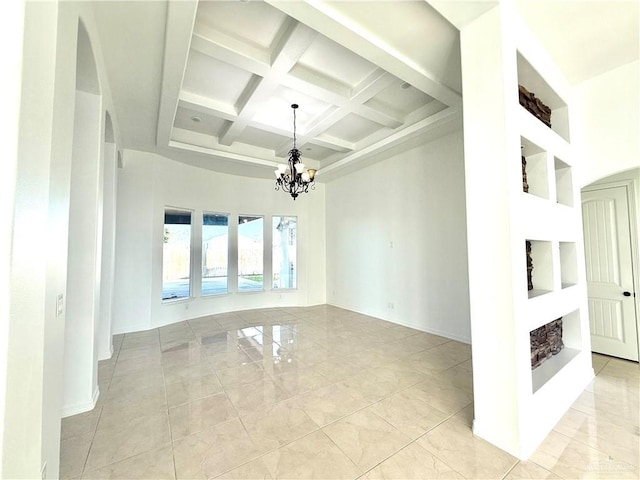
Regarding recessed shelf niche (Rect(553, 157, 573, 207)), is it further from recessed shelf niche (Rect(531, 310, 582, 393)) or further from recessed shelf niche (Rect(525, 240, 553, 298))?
recessed shelf niche (Rect(531, 310, 582, 393))

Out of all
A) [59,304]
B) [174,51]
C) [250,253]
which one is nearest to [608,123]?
[174,51]

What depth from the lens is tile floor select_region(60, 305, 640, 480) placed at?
71.2 inches

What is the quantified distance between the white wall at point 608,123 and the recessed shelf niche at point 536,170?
38.4 inches

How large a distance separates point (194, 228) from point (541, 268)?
6.03 m

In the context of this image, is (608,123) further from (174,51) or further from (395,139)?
(174,51)

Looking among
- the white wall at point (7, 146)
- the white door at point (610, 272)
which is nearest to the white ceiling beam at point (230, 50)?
the white wall at point (7, 146)

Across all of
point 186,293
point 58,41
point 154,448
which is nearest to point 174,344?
point 186,293

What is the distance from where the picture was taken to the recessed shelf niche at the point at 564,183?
2977 mm

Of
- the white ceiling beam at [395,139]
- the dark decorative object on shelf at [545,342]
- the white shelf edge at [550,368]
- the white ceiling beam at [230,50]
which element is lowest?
the white shelf edge at [550,368]

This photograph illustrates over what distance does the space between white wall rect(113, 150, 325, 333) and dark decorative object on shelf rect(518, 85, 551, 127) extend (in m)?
5.08

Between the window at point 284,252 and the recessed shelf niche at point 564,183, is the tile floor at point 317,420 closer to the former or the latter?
the recessed shelf niche at point 564,183

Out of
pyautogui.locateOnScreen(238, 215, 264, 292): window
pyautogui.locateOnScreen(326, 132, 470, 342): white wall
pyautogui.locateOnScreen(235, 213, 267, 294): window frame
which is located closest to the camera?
pyautogui.locateOnScreen(326, 132, 470, 342): white wall

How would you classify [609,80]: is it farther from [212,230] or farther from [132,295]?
[132,295]

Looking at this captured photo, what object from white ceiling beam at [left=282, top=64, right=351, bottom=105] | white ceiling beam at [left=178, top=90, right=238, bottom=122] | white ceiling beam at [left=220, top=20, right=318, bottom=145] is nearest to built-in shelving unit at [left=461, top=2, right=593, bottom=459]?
white ceiling beam at [left=220, top=20, right=318, bottom=145]
